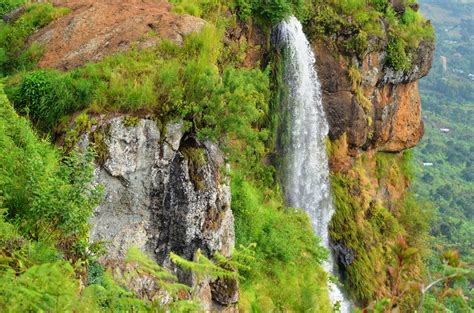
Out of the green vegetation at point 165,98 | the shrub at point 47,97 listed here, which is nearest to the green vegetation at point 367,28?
the green vegetation at point 165,98

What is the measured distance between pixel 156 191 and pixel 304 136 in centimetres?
854

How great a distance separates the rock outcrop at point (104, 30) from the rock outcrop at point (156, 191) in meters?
1.87

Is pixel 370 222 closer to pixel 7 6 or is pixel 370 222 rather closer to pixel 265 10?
pixel 265 10

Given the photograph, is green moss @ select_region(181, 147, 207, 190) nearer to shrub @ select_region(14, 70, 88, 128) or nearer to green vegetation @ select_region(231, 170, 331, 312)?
shrub @ select_region(14, 70, 88, 128)

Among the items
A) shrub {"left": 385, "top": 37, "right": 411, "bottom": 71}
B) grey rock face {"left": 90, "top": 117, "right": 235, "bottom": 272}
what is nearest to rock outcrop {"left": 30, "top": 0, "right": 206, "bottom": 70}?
grey rock face {"left": 90, "top": 117, "right": 235, "bottom": 272}

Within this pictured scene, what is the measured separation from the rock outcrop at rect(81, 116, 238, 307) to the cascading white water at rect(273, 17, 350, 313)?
687 cm

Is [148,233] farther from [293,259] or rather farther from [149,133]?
[293,259]

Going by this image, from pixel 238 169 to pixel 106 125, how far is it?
490 centimetres

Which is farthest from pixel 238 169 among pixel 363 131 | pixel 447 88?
pixel 447 88

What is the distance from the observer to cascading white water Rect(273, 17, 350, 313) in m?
15.5

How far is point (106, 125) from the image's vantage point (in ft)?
25.7

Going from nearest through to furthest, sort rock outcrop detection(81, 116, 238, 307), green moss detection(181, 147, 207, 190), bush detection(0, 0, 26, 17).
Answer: rock outcrop detection(81, 116, 238, 307), green moss detection(181, 147, 207, 190), bush detection(0, 0, 26, 17)

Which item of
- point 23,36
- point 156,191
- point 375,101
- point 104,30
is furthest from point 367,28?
point 156,191

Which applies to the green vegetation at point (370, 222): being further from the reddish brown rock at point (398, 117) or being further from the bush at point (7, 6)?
the bush at point (7, 6)
